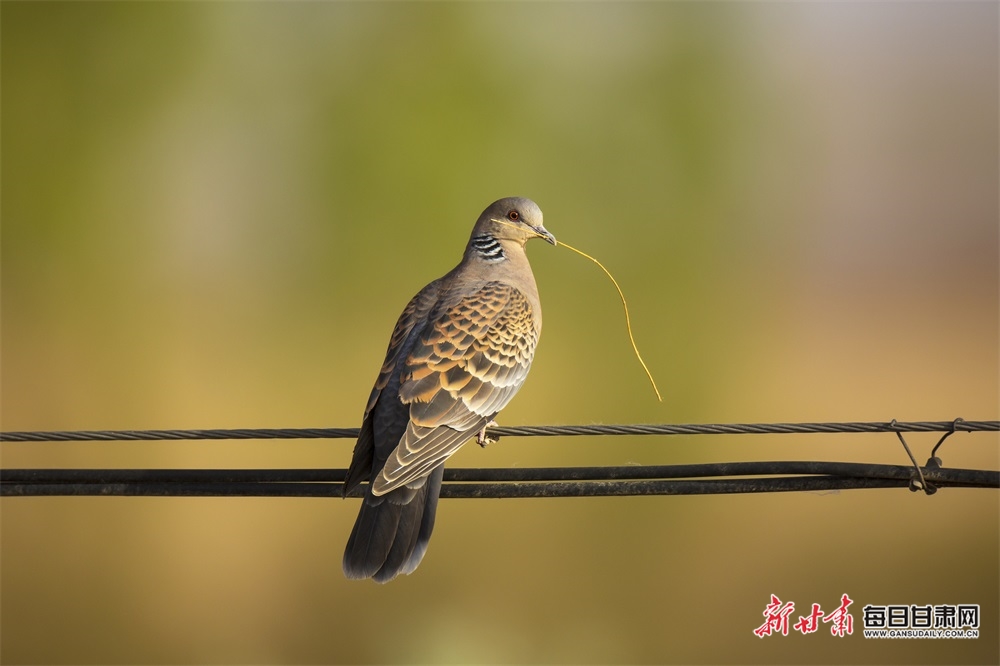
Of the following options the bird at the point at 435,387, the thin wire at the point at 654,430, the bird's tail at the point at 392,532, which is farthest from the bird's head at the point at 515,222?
the thin wire at the point at 654,430

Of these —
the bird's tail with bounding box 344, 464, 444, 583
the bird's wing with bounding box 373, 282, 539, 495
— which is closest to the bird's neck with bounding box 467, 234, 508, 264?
the bird's wing with bounding box 373, 282, 539, 495

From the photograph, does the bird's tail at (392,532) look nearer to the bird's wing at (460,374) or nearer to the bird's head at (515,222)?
the bird's wing at (460,374)

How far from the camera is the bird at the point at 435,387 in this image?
12.0 ft

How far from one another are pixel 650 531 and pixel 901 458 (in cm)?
257

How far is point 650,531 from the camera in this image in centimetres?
1079

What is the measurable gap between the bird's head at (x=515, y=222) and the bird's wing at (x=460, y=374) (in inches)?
18.5

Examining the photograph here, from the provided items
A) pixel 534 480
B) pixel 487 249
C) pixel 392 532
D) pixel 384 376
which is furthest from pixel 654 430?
pixel 487 249

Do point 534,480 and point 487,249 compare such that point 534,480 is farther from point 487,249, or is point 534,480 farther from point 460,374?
point 487,249

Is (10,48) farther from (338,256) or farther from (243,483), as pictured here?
(243,483)

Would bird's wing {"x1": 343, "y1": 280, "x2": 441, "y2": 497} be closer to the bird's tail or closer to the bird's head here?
the bird's tail

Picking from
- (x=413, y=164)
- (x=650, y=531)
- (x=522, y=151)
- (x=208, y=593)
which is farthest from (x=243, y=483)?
(x=522, y=151)

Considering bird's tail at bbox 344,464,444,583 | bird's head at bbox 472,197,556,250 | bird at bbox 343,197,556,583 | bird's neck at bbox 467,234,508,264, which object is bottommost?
bird's tail at bbox 344,464,444,583

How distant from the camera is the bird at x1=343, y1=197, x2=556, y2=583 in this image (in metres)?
3.66

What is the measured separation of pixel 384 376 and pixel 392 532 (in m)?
0.72
